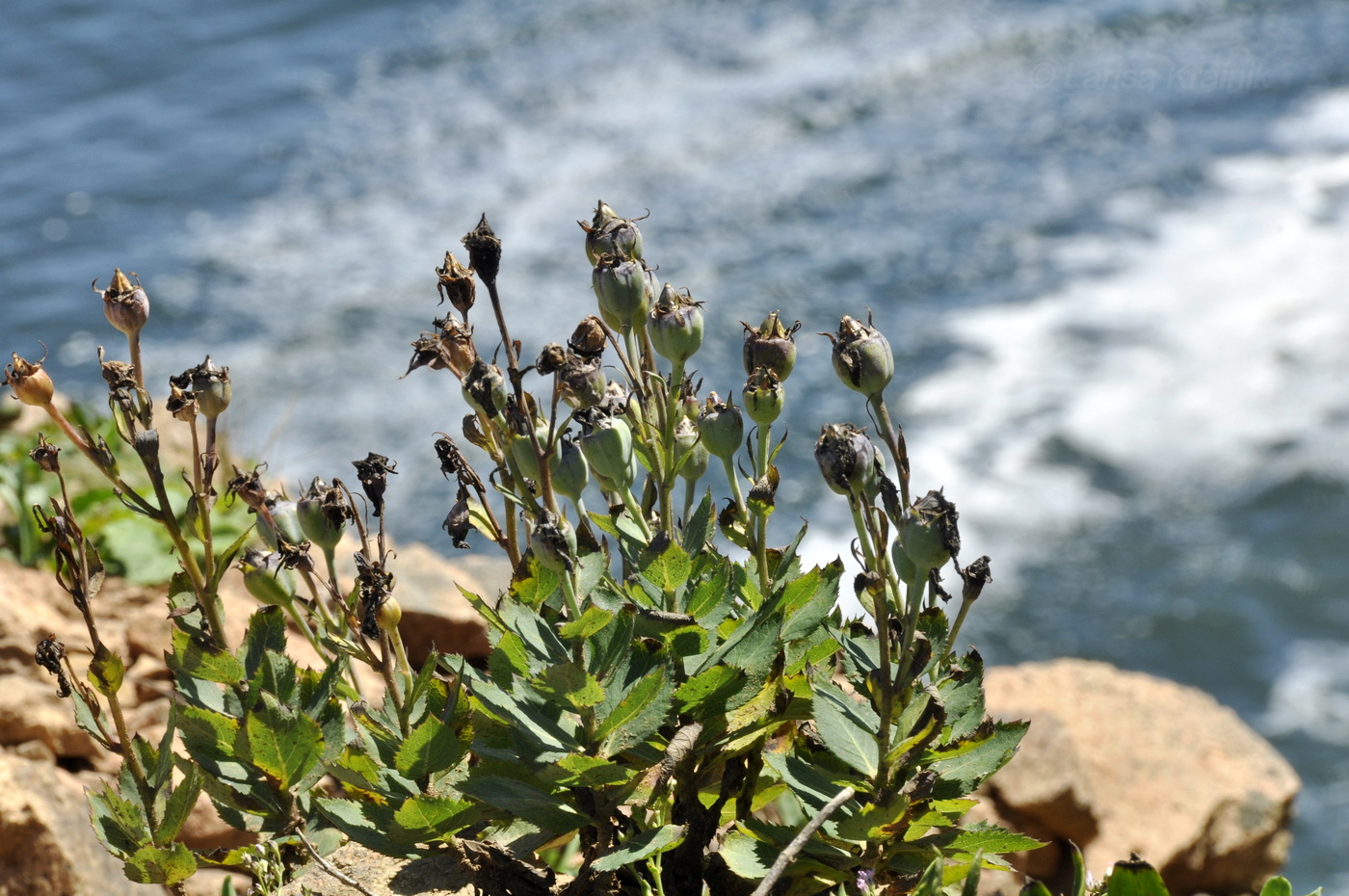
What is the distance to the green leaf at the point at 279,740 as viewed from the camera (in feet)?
4.60

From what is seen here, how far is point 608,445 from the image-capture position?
137 centimetres

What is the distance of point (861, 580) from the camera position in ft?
4.91

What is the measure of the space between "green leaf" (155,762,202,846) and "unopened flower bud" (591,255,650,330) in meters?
0.69

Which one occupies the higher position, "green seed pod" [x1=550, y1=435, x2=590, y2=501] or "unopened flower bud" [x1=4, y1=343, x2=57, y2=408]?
"green seed pod" [x1=550, y1=435, x2=590, y2=501]

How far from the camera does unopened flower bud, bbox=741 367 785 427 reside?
1.41m

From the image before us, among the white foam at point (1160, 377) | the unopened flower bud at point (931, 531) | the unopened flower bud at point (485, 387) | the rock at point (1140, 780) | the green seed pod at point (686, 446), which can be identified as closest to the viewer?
the unopened flower bud at point (931, 531)

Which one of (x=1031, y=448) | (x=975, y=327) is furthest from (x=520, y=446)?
(x=975, y=327)

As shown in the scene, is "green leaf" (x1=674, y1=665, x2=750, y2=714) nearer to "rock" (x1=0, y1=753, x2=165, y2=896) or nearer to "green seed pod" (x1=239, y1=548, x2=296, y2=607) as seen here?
"green seed pod" (x1=239, y1=548, x2=296, y2=607)

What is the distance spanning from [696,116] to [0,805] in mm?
7650

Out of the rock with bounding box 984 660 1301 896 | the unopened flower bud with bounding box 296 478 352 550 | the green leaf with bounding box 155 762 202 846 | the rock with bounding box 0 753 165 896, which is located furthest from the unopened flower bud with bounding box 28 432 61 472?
the rock with bounding box 984 660 1301 896

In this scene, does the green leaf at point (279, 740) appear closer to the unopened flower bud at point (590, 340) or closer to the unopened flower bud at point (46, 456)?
the unopened flower bud at point (46, 456)

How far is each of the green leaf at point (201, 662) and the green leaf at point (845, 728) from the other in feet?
2.13

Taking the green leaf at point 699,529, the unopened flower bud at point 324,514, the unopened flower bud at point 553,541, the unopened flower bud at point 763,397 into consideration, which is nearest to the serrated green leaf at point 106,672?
the unopened flower bud at point 324,514

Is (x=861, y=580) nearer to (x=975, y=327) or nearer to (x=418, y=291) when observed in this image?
(x=975, y=327)
